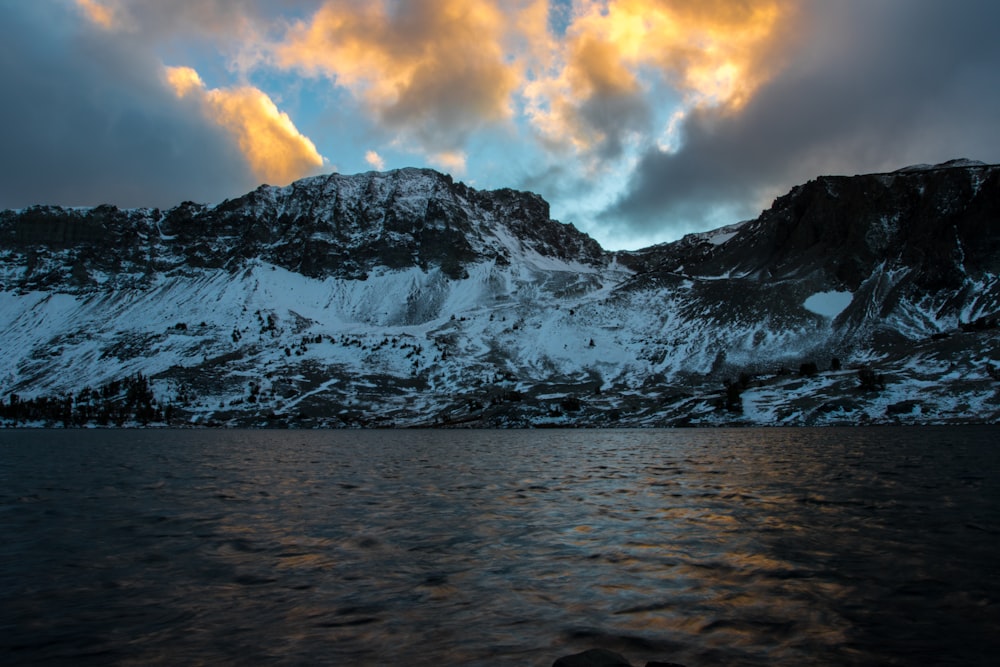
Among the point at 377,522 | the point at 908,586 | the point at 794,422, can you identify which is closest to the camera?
the point at 908,586

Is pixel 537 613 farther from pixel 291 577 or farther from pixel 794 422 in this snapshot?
pixel 794 422

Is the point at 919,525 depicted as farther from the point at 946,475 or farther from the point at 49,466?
the point at 49,466

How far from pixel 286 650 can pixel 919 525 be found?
82.5ft

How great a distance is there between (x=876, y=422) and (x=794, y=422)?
61.2 feet

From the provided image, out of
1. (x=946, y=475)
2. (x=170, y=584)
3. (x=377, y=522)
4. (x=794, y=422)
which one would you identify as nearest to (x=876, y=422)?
(x=794, y=422)

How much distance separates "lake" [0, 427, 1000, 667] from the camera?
551 inches

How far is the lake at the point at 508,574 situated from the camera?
14.0m

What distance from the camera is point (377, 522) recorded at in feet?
98.7

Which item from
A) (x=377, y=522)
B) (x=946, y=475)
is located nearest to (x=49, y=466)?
(x=377, y=522)

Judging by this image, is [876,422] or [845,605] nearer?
[845,605]

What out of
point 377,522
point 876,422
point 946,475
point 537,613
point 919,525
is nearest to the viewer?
point 537,613

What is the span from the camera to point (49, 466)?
66.6 metres

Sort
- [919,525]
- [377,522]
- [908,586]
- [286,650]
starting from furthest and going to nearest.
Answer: [377,522] → [919,525] → [908,586] → [286,650]

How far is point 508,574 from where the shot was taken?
20219mm
